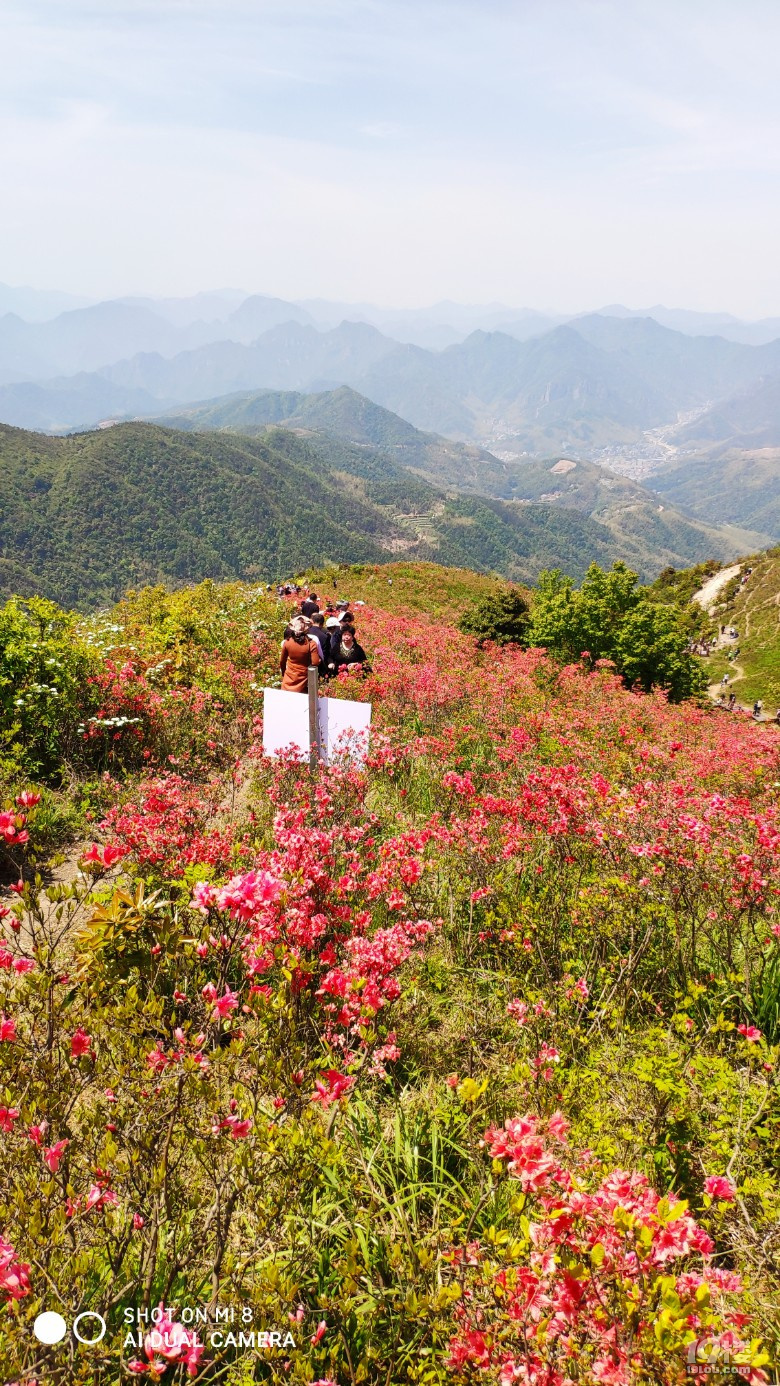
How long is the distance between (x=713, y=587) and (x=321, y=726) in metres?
56.3

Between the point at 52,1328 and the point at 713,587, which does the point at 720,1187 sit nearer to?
the point at 52,1328

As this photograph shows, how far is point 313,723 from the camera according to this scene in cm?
615

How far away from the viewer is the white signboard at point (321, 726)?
20.4ft

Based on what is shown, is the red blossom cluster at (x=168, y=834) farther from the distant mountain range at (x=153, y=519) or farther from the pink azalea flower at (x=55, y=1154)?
the distant mountain range at (x=153, y=519)

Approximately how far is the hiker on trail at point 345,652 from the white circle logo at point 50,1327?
766 cm

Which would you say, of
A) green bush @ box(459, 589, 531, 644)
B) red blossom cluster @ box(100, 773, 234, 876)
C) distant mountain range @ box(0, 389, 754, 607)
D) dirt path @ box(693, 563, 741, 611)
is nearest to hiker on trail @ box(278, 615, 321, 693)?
red blossom cluster @ box(100, 773, 234, 876)

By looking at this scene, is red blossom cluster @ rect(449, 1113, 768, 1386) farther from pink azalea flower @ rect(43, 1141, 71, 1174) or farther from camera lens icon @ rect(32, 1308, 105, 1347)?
pink azalea flower @ rect(43, 1141, 71, 1174)

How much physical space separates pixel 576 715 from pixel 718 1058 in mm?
6560

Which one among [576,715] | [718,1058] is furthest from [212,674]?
[718,1058]

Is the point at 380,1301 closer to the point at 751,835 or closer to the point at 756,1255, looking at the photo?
the point at 756,1255

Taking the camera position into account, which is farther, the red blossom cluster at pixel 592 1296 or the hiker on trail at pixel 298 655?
the hiker on trail at pixel 298 655

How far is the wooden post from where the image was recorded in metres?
6.11

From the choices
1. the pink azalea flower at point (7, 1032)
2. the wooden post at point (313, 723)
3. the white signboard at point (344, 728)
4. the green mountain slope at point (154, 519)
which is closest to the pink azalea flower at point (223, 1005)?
the pink azalea flower at point (7, 1032)

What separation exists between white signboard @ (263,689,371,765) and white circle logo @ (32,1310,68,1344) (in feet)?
15.0
